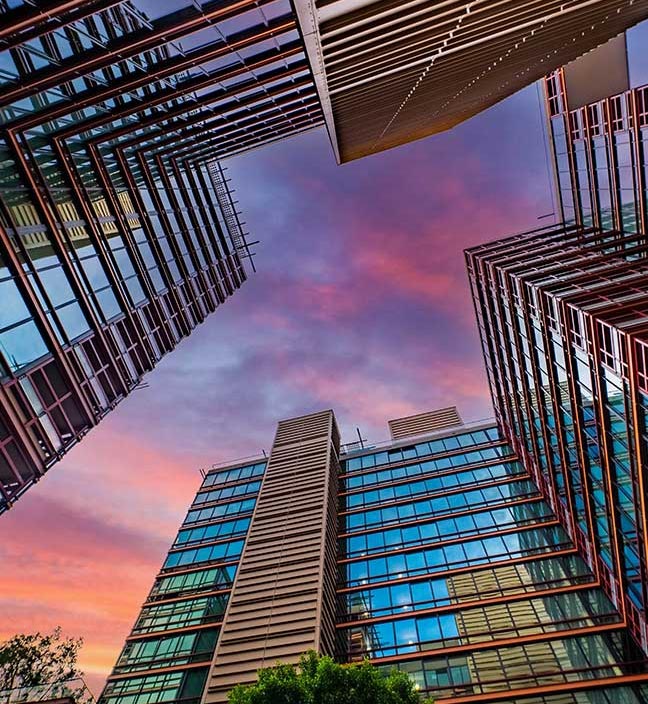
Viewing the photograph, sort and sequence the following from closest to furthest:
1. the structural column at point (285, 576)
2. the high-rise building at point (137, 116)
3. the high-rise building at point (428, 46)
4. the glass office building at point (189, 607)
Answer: the high-rise building at point (428, 46) → the high-rise building at point (137, 116) → the structural column at point (285, 576) → the glass office building at point (189, 607)

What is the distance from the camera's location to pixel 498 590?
3541 centimetres

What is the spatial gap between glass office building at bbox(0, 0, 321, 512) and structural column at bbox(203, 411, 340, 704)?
67.5 feet

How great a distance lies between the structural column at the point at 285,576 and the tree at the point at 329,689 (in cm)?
1475

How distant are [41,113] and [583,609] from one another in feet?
133

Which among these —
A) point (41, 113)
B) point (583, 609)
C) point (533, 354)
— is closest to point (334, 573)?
point (583, 609)

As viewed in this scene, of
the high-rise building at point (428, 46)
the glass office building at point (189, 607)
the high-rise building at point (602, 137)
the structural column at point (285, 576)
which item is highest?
the high-rise building at point (428, 46)

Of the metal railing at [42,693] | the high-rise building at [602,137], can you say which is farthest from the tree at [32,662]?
the high-rise building at [602,137]

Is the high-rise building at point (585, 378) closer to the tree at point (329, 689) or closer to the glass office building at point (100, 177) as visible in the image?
the tree at point (329, 689)

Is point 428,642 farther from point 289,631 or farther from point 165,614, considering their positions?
point 165,614

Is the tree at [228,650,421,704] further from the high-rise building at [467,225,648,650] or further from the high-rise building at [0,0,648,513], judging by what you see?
the high-rise building at [467,225,648,650]

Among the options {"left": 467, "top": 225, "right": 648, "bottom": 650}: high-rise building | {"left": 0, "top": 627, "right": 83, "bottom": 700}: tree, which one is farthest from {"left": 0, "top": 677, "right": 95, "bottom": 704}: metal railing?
{"left": 467, "top": 225, "right": 648, "bottom": 650}: high-rise building

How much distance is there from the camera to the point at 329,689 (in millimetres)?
18547

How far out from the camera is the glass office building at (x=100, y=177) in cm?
1866

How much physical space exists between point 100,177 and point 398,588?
3568cm
